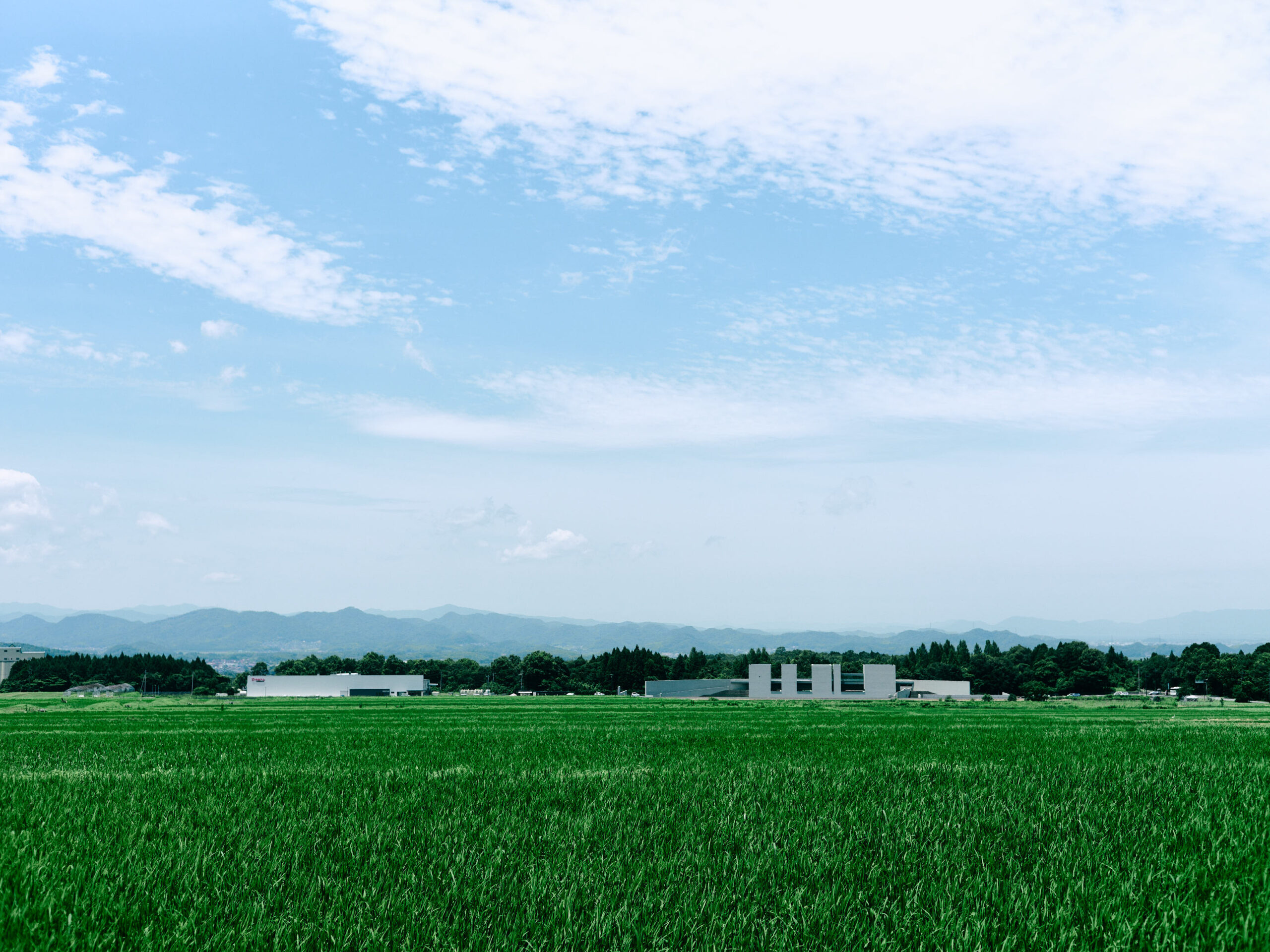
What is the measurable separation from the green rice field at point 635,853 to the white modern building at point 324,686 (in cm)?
14930

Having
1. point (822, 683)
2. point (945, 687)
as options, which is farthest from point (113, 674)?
point (945, 687)

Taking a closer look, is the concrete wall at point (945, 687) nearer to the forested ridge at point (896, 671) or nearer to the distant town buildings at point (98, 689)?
the forested ridge at point (896, 671)

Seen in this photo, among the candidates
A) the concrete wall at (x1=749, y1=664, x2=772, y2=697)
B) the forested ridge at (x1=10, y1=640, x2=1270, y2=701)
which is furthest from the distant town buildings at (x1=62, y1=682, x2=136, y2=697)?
the concrete wall at (x1=749, y1=664, x2=772, y2=697)

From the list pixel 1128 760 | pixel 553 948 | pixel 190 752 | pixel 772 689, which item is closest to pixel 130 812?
pixel 553 948

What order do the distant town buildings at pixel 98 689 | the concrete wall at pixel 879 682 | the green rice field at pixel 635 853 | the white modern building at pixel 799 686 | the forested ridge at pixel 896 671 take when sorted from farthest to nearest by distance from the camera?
the forested ridge at pixel 896 671, the distant town buildings at pixel 98 689, the concrete wall at pixel 879 682, the white modern building at pixel 799 686, the green rice field at pixel 635 853

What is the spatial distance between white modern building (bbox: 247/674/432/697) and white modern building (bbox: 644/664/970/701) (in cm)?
5297

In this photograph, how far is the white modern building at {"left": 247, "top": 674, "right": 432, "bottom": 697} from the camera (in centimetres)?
16175

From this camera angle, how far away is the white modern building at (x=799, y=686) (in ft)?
460

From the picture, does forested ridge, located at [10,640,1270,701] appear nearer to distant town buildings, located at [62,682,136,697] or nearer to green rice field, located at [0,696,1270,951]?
distant town buildings, located at [62,682,136,697]

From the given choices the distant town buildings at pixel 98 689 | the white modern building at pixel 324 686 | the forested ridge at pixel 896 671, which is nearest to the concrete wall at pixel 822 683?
the forested ridge at pixel 896 671

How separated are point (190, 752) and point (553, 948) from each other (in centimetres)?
2037

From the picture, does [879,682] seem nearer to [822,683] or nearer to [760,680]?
[822,683]

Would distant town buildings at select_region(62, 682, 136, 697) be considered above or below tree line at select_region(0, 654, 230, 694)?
below

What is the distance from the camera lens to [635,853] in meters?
10.0
